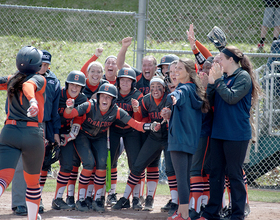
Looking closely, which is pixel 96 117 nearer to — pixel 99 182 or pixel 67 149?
pixel 67 149

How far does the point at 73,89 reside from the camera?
15.2 feet

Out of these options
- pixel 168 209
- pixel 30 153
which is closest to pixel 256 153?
pixel 168 209

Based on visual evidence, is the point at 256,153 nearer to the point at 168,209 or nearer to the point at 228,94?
the point at 168,209

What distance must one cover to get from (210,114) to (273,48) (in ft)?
11.8

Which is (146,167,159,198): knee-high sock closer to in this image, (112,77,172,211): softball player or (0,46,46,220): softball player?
(112,77,172,211): softball player

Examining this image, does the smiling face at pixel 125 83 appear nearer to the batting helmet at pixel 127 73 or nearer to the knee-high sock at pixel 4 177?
the batting helmet at pixel 127 73

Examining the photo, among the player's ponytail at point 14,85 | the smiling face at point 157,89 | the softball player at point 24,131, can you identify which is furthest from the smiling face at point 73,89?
the player's ponytail at point 14,85

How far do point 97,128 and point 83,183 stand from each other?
793 millimetres

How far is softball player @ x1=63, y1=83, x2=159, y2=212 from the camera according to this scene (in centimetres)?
453

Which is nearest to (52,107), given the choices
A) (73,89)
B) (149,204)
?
(73,89)

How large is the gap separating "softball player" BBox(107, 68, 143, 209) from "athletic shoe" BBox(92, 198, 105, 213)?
384 millimetres

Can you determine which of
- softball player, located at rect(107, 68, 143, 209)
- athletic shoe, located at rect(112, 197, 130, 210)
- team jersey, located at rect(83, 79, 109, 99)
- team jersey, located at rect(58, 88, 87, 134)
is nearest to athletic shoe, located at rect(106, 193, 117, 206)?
softball player, located at rect(107, 68, 143, 209)

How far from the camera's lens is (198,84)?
387cm

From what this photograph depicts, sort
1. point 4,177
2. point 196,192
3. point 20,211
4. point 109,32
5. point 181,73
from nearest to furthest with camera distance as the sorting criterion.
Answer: point 4,177
point 181,73
point 196,192
point 20,211
point 109,32
